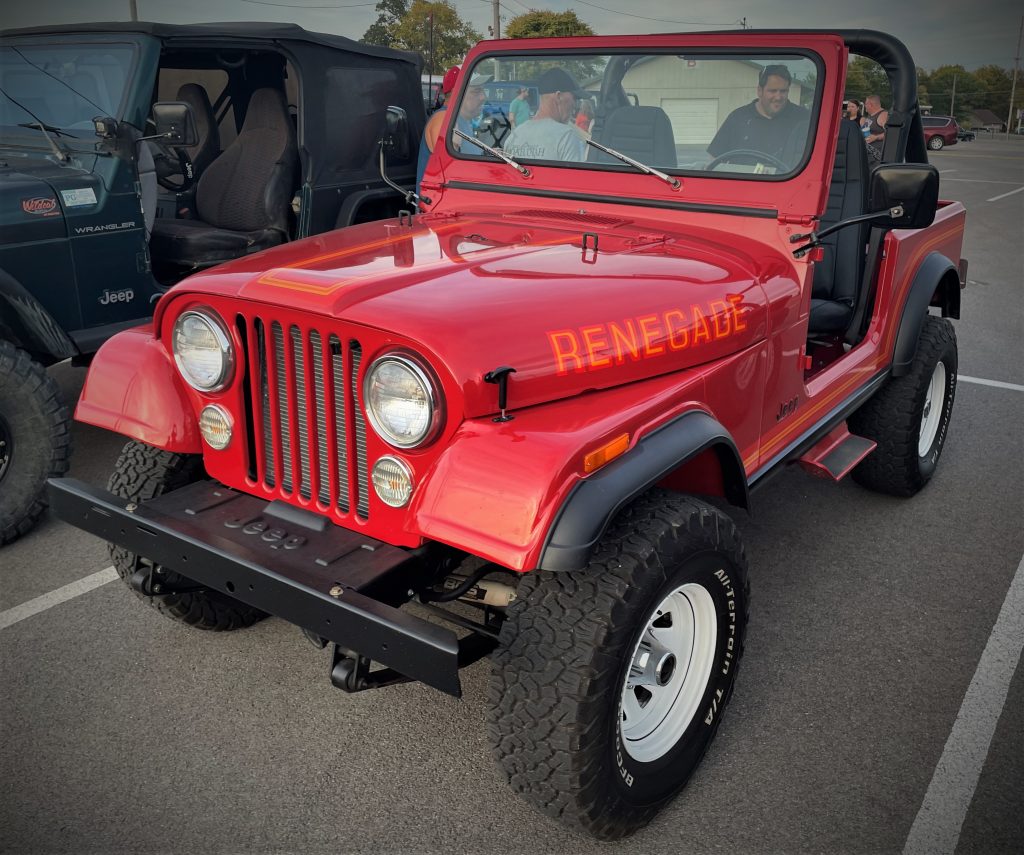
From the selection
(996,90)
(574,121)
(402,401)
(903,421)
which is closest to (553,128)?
(574,121)

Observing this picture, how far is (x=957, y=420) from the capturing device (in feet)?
17.3

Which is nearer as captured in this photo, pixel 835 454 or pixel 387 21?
pixel 835 454

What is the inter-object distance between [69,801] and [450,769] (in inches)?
39.4

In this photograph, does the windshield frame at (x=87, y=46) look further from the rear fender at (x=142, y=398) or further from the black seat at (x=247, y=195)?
the rear fender at (x=142, y=398)

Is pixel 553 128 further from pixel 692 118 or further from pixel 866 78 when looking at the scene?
pixel 866 78

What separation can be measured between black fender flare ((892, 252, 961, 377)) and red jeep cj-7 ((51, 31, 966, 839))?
0.60m

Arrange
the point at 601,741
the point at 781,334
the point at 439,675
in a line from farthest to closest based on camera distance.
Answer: the point at 781,334 < the point at 601,741 < the point at 439,675

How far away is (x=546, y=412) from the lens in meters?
2.16

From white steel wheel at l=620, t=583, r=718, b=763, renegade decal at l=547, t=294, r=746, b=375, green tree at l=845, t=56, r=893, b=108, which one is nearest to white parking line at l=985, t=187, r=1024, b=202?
green tree at l=845, t=56, r=893, b=108

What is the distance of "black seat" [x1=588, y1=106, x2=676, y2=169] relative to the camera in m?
3.24

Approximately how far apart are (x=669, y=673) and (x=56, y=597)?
2302mm

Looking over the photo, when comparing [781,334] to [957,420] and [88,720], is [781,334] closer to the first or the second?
[88,720]

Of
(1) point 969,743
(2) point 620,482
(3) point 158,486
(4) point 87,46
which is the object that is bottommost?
(1) point 969,743

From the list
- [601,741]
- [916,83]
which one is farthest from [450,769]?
[916,83]
